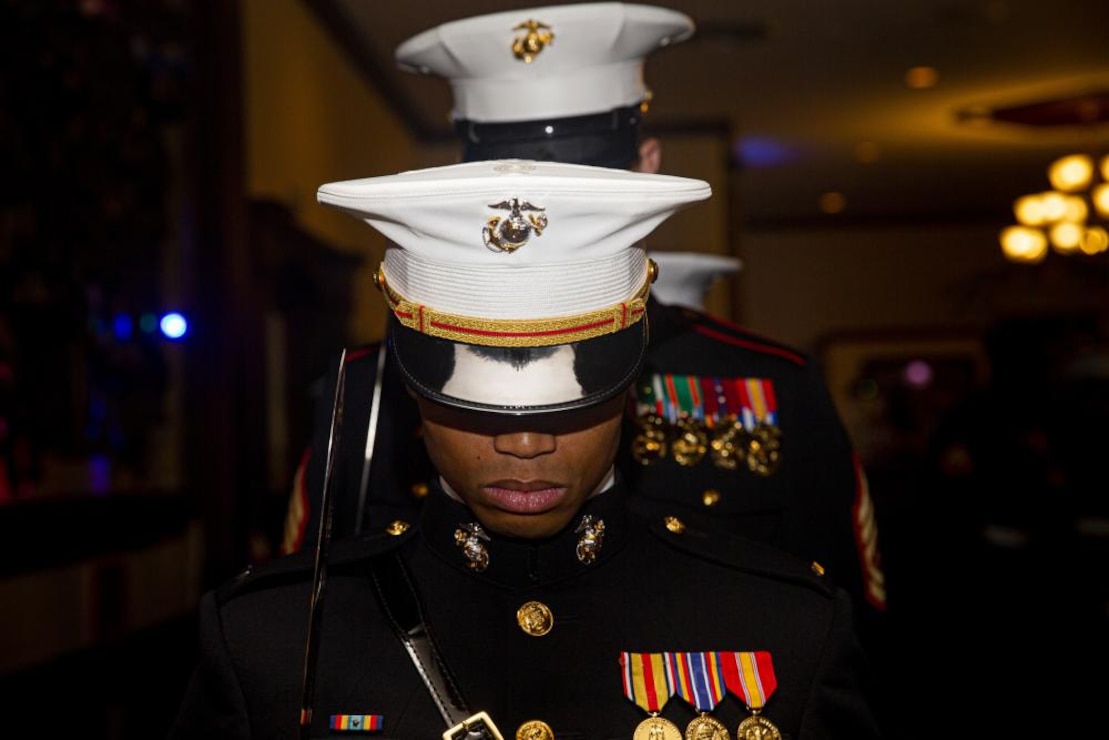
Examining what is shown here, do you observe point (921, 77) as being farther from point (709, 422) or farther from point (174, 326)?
point (709, 422)

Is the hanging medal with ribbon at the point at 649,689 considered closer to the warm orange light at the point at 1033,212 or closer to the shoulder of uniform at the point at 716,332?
the shoulder of uniform at the point at 716,332

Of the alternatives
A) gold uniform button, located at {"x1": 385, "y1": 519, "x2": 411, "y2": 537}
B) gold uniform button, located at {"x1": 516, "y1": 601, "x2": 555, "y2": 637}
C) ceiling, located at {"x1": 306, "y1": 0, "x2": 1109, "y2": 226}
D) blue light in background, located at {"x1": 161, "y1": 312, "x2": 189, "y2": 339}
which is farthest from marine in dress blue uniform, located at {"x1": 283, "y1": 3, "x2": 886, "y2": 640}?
ceiling, located at {"x1": 306, "y1": 0, "x2": 1109, "y2": 226}

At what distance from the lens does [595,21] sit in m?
2.02

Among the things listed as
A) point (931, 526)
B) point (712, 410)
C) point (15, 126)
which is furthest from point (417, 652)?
point (931, 526)

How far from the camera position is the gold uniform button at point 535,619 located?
1.37m

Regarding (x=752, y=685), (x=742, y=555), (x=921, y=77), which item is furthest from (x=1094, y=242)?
(x=752, y=685)

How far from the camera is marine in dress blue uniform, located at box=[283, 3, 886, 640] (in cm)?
184

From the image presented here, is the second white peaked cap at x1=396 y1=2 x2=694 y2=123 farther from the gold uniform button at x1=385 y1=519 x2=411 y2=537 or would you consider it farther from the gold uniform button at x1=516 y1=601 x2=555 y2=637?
the gold uniform button at x1=516 y1=601 x2=555 y2=637

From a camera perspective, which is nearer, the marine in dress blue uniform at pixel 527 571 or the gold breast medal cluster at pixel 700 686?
the marine in dress blue uniform at pixel 527 571

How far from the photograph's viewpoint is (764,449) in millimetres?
1912

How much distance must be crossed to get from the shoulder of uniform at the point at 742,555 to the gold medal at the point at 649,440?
335mm

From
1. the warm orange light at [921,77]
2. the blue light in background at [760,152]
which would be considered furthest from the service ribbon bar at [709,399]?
the blue light in background at [760,152]

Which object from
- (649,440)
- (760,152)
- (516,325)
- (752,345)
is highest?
(516,325)

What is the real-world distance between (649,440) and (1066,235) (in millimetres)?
7184
